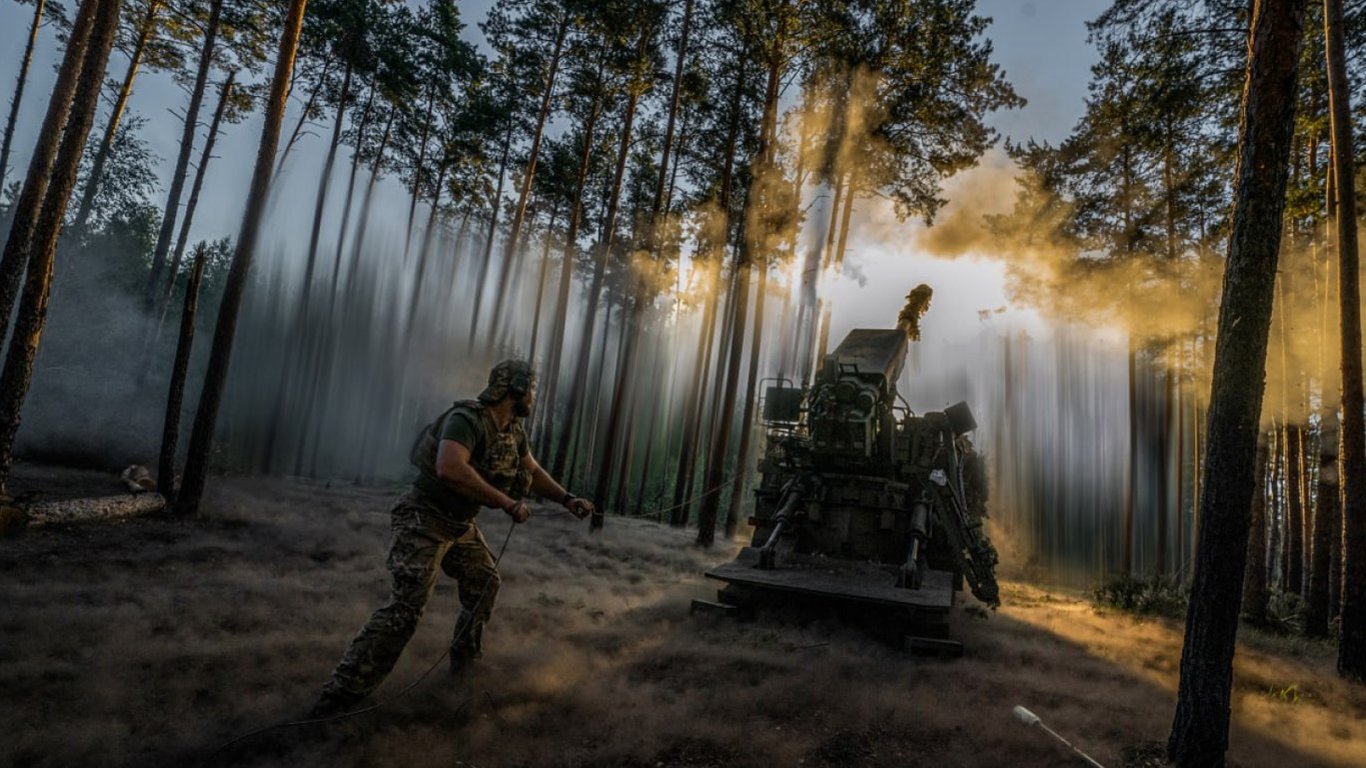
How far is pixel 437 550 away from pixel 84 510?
24.5ft

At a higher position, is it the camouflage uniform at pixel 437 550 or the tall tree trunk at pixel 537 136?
the tall tree trunk at pixel 537 136

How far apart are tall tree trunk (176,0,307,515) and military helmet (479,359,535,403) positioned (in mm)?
7197

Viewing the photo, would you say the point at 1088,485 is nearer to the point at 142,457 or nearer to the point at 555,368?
the point at 555,368

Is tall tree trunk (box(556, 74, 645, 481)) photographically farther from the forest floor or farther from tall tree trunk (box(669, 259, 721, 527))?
the forest floor

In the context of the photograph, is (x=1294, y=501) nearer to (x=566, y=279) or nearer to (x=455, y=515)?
(x=455, y=515)

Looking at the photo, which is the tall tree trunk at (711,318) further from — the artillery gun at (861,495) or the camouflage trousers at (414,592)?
the camouflage trousers at (414,592)

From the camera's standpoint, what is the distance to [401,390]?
32.7 m

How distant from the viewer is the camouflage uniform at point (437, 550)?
336cm

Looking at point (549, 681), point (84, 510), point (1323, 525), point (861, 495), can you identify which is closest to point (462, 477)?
point (549, 681)

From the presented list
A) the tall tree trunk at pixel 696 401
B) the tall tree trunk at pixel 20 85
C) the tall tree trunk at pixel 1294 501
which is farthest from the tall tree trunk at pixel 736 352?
the tall tree trunk at pixel 20 85

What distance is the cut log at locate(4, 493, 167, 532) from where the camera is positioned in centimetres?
685

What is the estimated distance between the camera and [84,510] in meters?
7.66

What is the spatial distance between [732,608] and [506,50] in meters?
18.0

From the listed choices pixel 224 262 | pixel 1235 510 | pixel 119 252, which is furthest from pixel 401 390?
pixel 1235 510
